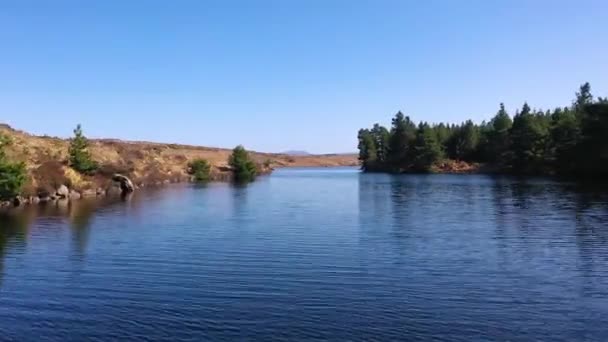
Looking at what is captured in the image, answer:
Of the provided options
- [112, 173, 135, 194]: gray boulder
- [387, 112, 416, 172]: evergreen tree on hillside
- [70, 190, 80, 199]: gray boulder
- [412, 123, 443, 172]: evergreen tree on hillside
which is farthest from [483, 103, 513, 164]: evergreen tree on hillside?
[70, 190, 80, 199]: gray boulder

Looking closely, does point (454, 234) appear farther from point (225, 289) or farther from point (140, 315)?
point (140, 315)

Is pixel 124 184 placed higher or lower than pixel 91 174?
lower

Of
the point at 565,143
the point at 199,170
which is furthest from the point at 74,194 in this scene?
the point at 565,143

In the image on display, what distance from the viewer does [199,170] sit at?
13238cm

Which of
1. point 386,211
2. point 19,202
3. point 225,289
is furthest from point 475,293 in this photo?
point 19,202

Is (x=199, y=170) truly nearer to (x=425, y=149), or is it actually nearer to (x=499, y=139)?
(x=425, y=149)

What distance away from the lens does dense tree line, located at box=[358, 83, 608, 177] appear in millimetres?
111000

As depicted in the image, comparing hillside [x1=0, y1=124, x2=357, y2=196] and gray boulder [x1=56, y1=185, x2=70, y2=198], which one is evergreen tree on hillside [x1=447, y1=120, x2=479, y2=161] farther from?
gray boulder [x1=56, y1=185, x2=70, y2=198]

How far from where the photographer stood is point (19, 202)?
64000 millimetres

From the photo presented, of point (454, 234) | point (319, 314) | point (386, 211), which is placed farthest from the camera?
point (386, 211)

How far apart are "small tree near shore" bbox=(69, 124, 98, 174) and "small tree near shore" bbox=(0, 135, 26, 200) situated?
2411 centimetres

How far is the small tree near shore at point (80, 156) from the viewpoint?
8531 cm

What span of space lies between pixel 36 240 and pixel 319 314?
25102 mm

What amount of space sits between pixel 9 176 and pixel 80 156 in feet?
89.8
